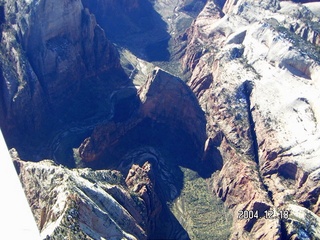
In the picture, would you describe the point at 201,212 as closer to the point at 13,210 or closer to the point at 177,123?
the point at 177,123

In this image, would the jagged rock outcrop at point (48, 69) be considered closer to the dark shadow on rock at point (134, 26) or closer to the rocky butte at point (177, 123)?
the rocky butte at point (177, 123)

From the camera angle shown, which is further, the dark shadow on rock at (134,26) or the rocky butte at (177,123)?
the dark shadow on rock at (134,26)

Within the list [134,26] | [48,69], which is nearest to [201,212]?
[48,69]

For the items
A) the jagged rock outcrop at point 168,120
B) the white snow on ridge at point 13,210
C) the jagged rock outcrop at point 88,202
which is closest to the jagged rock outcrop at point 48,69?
the jagged rock outcrop at point 168,120

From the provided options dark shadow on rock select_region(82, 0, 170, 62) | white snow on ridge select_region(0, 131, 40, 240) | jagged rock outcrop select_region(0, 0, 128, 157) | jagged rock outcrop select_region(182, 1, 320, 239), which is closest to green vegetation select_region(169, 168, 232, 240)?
jagged rock outcrop select_region(182, 1, 320, 239)

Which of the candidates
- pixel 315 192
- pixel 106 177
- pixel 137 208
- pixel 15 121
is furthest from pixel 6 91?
pixel 315 192

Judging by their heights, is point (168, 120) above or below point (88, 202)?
below
